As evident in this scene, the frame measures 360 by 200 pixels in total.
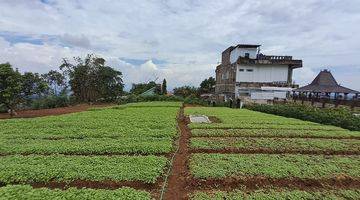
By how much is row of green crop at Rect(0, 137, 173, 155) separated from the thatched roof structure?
75.3 feet

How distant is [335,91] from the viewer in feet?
95.1

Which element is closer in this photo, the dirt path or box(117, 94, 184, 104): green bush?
the dirt path

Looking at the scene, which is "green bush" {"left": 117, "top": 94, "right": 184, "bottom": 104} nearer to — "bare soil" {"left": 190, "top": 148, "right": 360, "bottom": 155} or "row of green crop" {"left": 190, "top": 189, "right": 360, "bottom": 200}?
"bare soil" {"left": 190, "top": 148, "right": 360, "bottom": 155}

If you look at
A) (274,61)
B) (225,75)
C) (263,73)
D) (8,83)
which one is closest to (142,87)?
(225,75)

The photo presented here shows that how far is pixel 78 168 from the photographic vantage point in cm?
892

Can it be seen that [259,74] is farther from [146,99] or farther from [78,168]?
[78,168]

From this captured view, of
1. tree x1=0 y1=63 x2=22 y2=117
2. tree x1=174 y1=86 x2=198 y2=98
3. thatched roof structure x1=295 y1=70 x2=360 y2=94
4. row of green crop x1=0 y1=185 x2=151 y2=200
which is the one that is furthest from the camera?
tree x1=174 y1=86 x2=198 y2=98

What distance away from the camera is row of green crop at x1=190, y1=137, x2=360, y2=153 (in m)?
12.8

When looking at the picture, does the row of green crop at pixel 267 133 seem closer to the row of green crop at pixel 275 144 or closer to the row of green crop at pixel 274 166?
the row of green crop at pixel 275 144

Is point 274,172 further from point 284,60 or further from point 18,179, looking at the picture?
point 284,60

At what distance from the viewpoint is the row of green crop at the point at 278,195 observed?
7.36 meters

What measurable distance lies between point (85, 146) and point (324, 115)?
748 inches

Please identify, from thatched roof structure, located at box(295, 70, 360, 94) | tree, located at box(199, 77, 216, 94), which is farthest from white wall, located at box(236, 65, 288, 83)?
tree, located at box(199, 77, 216, 94)

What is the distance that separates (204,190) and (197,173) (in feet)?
3.14
